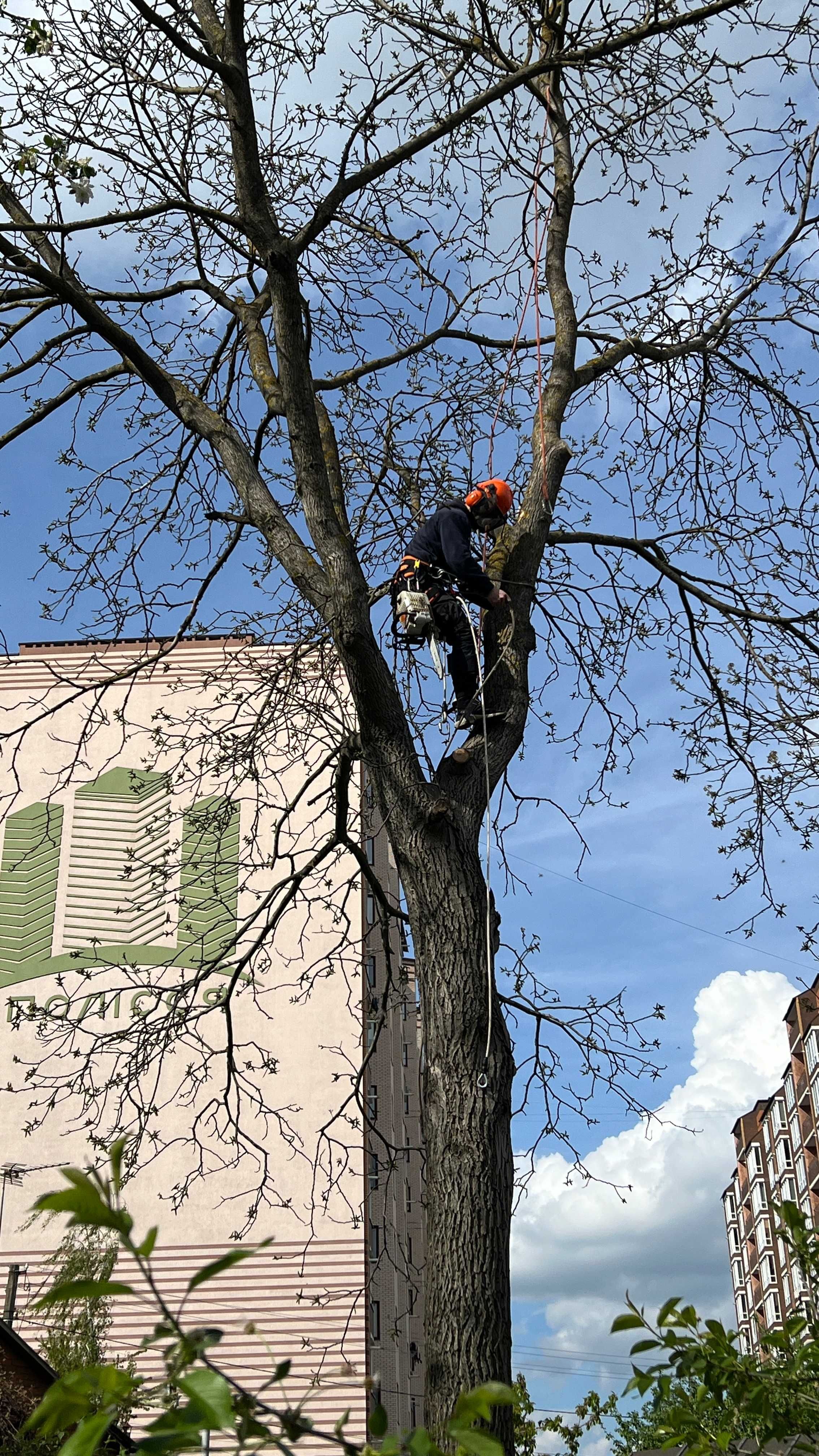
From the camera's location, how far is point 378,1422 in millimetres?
1493

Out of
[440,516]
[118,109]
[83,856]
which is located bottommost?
[440,516]

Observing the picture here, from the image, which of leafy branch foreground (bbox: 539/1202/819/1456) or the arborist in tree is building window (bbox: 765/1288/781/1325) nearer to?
the arborist in tree

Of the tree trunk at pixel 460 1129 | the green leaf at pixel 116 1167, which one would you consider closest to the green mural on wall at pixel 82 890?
the tree trunk at pixel 460 1129

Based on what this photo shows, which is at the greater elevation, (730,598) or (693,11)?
(693,11)

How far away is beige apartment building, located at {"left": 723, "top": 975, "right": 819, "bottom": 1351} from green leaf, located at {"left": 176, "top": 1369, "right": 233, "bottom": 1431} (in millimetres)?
52186

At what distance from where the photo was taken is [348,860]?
29.0 metres

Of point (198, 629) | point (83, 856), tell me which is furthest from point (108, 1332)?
point (198, 629)

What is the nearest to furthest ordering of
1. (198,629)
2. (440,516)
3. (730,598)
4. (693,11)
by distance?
(693,11)
(440,516)
(730,598)
(198,629)

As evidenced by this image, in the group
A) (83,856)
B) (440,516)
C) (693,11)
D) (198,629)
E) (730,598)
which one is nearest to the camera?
(693,11)

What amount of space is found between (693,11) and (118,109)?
7.71 ft

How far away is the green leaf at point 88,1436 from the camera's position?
3.76 ft

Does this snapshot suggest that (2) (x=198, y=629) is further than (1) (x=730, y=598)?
Yes

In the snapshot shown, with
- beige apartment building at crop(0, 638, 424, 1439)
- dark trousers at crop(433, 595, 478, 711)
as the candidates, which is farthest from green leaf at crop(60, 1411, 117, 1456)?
beige apartment building at crop(0, 638, 424, 1439)

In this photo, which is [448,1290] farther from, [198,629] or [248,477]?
[198,629]
